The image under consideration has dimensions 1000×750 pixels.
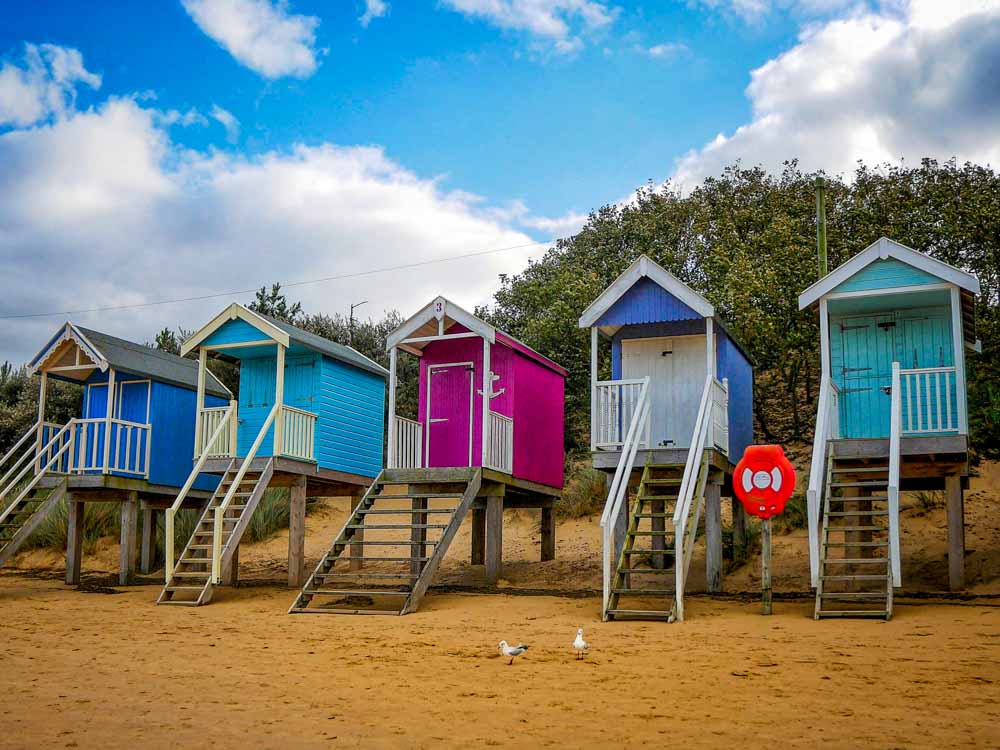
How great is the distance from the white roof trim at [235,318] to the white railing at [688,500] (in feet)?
25.5

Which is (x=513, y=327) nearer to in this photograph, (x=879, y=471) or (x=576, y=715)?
(x=879, y=471)

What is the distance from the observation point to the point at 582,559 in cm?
2075

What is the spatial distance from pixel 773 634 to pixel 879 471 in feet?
14.0

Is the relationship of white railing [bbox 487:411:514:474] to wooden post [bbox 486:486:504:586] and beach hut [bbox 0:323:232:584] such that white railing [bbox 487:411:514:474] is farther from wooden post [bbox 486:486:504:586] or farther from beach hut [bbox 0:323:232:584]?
beach hut [bbox 0:323:232:584]

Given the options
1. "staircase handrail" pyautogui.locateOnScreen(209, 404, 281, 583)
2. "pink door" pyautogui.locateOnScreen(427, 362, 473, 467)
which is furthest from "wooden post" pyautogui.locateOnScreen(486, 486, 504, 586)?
"staircase handrail" pyautogui.locateOnScreen(209, 404, 281, 583)

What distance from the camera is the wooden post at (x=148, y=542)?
76.5 feet

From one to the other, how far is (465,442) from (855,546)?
7727mm

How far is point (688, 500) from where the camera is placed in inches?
534

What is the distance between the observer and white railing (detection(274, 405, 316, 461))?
1853cm

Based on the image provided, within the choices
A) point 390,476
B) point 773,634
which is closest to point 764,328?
point 390,476

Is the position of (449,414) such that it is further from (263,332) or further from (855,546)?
(855,546)

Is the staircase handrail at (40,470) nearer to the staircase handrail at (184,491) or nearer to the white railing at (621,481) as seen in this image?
the staircase handrail at (184,491)

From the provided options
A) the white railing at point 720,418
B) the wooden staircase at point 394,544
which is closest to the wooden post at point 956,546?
the white railing at point 720,418

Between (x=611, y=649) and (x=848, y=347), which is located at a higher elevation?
(x=848, y=347)
